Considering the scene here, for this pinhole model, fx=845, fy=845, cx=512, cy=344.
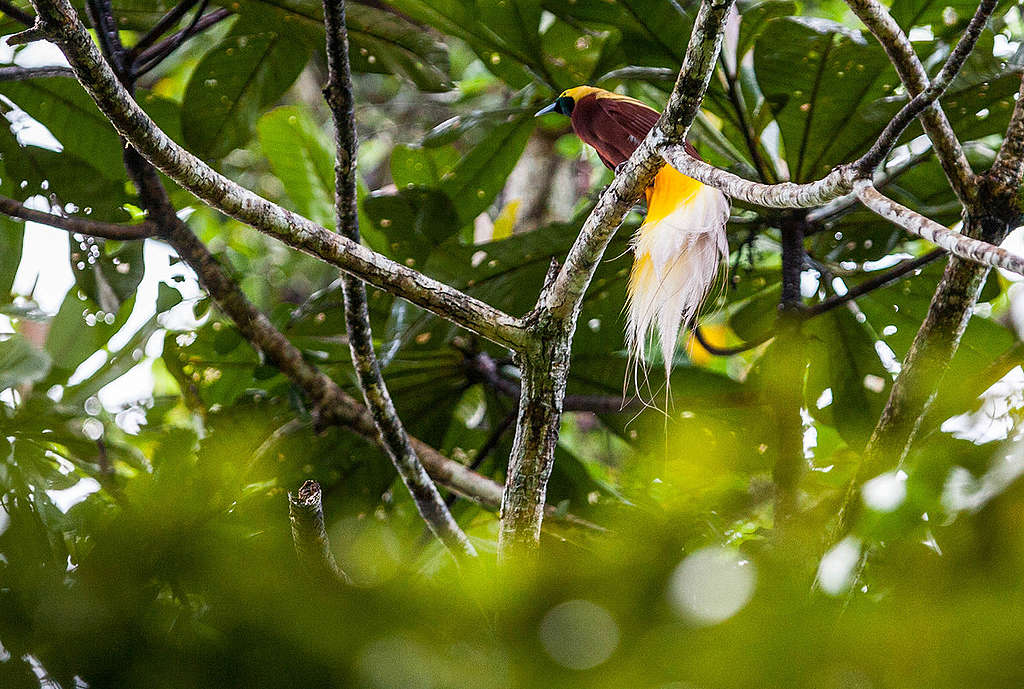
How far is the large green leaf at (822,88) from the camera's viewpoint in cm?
145

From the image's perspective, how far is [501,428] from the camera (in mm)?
1754

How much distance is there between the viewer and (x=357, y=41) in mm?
1676

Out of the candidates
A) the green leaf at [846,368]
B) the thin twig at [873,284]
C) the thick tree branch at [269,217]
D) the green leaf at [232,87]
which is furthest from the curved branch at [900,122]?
the green leaf at [232,87]

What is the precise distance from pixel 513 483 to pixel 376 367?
37 centimetres

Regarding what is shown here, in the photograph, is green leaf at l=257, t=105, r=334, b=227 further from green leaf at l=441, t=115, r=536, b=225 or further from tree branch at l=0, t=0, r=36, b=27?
tree branch at l=0, t=0, r=36, b=27

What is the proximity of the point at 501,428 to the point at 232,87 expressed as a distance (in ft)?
2.97

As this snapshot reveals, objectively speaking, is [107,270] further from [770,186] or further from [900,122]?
[900,122]

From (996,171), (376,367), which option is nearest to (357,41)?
(376,367)

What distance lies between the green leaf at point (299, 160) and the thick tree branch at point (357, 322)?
2.02ft

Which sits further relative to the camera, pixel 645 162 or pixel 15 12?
pixel 15 12

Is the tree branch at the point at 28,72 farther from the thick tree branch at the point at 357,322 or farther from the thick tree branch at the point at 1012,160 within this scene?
the thick tree branch at the point at 1012,160

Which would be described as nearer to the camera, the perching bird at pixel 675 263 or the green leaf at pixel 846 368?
the perching bird at pixel 675 263

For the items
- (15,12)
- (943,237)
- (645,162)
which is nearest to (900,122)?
(943,237)

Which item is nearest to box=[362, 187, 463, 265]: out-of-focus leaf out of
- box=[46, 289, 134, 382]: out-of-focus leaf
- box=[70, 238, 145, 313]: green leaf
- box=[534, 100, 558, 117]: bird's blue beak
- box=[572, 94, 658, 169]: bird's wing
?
box=[534, 100, 558, 117]: bird's blue beak
